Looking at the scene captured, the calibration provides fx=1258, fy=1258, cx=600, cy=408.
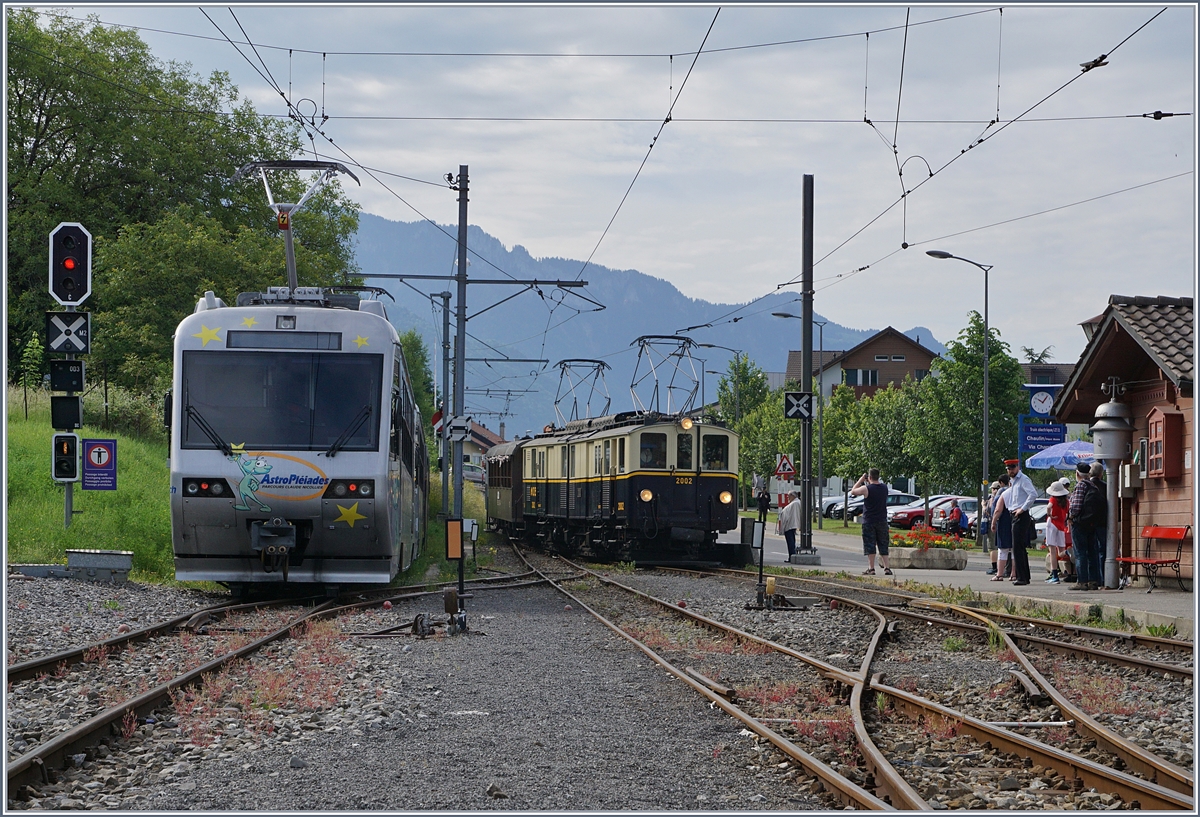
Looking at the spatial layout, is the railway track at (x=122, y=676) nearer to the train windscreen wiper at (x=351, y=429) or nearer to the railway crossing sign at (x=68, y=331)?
the train windscreen wiper at (x=351, y=429)

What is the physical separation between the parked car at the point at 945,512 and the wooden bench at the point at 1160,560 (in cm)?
2613

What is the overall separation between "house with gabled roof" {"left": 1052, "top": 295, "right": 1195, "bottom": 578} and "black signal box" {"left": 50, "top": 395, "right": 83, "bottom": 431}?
1362cm

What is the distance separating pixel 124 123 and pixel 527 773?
39.6 metres

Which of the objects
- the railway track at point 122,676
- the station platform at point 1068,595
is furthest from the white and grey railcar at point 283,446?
the station platform at point 1068,595

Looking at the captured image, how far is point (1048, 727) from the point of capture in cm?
792

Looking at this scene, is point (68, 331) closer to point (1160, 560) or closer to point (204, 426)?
point (204, 426)

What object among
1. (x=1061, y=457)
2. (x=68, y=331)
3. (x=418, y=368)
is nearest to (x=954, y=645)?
(x=68, y=331)

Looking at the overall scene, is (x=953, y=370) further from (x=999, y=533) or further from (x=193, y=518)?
(x=193, y=518)

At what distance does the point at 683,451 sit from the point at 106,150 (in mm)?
25860

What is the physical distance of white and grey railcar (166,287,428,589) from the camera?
46.2ft

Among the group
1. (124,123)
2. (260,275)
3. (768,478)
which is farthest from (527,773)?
(768,478)

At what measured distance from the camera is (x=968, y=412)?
132 ft

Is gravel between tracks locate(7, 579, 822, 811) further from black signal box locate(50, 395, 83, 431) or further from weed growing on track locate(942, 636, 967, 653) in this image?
black signal box locate(50, 395, 83, 431)

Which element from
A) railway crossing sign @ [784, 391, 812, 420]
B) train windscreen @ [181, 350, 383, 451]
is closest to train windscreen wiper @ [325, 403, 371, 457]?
train windscreen @ [181, 350, 383, 451]
